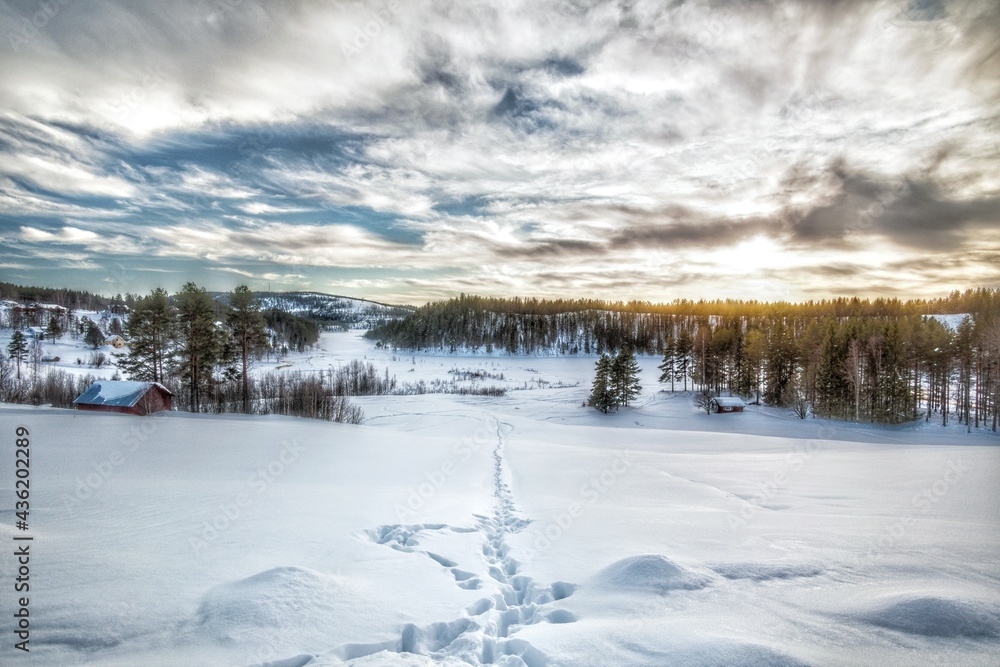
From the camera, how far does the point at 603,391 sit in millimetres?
45844

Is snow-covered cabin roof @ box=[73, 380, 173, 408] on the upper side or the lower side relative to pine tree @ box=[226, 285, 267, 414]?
lower

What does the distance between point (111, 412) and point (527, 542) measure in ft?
99.8

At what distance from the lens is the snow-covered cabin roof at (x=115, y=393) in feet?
86.6

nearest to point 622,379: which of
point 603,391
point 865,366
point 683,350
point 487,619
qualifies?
point 603,391

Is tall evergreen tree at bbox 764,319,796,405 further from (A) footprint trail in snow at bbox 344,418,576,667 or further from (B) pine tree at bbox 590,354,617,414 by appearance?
(A) footprint trail in snow at bbox 344,418,576,667

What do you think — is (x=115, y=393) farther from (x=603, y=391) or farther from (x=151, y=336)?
(x=603, y=391)

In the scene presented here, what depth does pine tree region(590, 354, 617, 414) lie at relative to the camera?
45.8 m

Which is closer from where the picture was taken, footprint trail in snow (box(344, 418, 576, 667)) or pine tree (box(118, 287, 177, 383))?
footprint trail in snow (box(344, 418, 576, 667))

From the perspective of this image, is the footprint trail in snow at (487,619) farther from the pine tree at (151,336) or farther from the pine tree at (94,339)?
the pine tree at (94,339)

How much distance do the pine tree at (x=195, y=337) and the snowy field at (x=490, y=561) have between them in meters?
17.9

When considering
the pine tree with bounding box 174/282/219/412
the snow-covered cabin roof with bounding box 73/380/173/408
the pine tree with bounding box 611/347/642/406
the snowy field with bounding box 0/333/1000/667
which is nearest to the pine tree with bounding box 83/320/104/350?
the pine tree with bounding box 174/282/219/412

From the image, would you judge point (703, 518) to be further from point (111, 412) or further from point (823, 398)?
point (823, 398)

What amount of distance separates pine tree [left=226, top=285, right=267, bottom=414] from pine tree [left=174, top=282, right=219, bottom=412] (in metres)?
1.65

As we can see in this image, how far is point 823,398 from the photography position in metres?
44.4
